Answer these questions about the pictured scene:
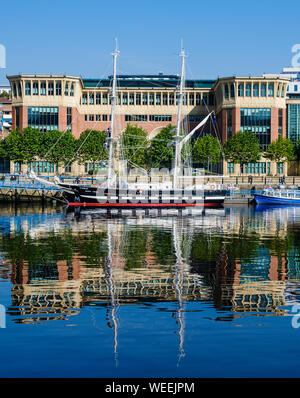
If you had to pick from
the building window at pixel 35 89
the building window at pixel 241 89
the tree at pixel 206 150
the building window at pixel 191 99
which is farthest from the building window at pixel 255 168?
the building window at pixel 35 89

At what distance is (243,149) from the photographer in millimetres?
124375

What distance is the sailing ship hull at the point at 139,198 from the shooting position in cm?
8981

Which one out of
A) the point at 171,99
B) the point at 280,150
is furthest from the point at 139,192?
the point at 171,99

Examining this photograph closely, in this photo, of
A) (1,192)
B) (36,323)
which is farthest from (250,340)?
(1,192)

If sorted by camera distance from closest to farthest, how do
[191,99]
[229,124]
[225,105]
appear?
[225,105]
[229,124]
[191,99]

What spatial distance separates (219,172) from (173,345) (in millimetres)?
122702

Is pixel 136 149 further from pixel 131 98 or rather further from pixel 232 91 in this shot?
pixel 131 98

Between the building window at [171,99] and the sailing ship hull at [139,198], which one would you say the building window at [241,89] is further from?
the sailing ship hull at [139,198]

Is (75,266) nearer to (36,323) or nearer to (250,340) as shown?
(36,323)

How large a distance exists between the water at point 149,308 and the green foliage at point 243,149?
80579mm

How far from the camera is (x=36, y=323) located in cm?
1988

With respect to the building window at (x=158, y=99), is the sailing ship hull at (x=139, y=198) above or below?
below

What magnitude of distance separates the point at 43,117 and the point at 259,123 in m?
49.7

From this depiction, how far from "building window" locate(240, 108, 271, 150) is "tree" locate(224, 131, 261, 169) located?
41.9 ft
